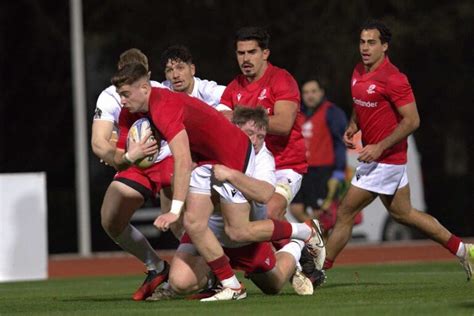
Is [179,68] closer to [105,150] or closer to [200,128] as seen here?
[105,150]

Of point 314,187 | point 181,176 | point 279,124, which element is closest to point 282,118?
point 279,124

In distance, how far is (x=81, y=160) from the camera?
26734mm

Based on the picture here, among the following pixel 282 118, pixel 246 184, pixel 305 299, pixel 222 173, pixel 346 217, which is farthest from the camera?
pixel 346 217

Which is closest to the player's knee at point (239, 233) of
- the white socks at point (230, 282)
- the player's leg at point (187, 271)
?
the white socks at point (230, 282)

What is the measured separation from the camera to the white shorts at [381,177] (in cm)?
1529

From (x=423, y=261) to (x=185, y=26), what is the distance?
11642mm

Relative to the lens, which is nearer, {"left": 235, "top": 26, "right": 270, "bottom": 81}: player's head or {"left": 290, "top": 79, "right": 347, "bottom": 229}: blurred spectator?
{"left": 235, "top": 26, "right": 270, "bottom": 81}: player's head

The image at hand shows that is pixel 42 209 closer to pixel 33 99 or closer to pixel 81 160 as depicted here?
pixel 81 160

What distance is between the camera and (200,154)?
13.2m

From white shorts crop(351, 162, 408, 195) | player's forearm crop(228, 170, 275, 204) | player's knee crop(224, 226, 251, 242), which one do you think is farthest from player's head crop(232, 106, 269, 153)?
white shorts crop(351, 162, 408, 195)

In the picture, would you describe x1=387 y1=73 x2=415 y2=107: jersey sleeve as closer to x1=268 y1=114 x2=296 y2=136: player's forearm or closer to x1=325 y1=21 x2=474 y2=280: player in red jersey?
x1=325 y1=21 x2=474 y2=280: player in red jersey

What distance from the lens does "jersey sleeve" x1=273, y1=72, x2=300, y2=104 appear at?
581 inches

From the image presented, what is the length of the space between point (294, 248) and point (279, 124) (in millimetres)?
1338

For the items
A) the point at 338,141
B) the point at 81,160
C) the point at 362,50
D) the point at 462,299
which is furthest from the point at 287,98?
the point at 81,160
